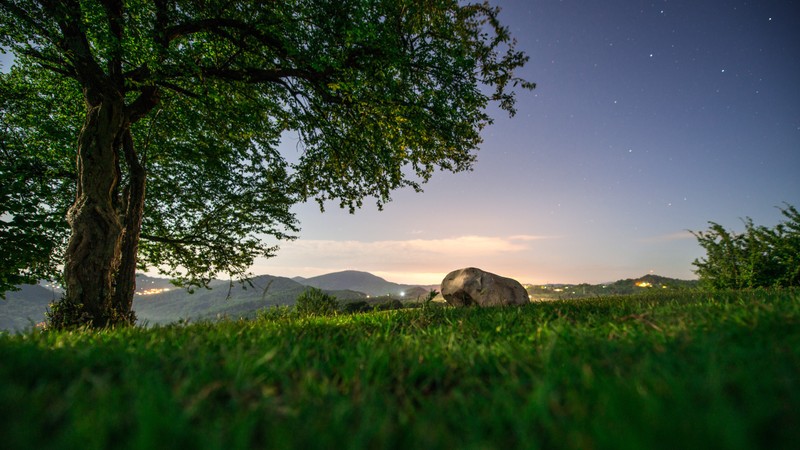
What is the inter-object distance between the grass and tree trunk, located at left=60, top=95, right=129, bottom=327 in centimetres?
738

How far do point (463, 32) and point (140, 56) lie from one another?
30.4 ft

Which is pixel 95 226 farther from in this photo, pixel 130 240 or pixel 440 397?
pixel 440 397

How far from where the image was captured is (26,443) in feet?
3.36

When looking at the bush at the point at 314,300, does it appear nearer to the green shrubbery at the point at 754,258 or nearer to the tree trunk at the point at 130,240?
the tree trunk at the point at 130,240

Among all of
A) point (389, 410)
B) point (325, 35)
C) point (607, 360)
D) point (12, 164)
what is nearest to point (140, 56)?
point (325, 35)

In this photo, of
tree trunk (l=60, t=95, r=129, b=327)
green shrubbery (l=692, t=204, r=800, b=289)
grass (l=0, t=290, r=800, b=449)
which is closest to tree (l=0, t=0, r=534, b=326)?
tree trunk (l=60, t=95, r=129, b=327)

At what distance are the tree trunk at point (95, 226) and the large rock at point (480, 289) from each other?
36.5ft

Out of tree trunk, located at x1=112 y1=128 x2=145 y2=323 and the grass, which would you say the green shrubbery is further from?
tree trunk, located at x1=112 y1=128 x2=145 y2=323

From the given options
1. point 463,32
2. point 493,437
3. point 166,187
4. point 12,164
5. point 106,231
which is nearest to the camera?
point 493,437

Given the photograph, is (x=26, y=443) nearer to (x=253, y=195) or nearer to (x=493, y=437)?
(x=493, y=437)

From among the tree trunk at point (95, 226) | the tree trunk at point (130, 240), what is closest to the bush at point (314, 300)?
the tree trunk at point (130, 240)

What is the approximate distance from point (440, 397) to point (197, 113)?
562 inches

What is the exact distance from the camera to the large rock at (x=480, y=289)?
13242mm

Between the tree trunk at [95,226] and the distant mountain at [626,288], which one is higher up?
the tree trunk at [95,226]
